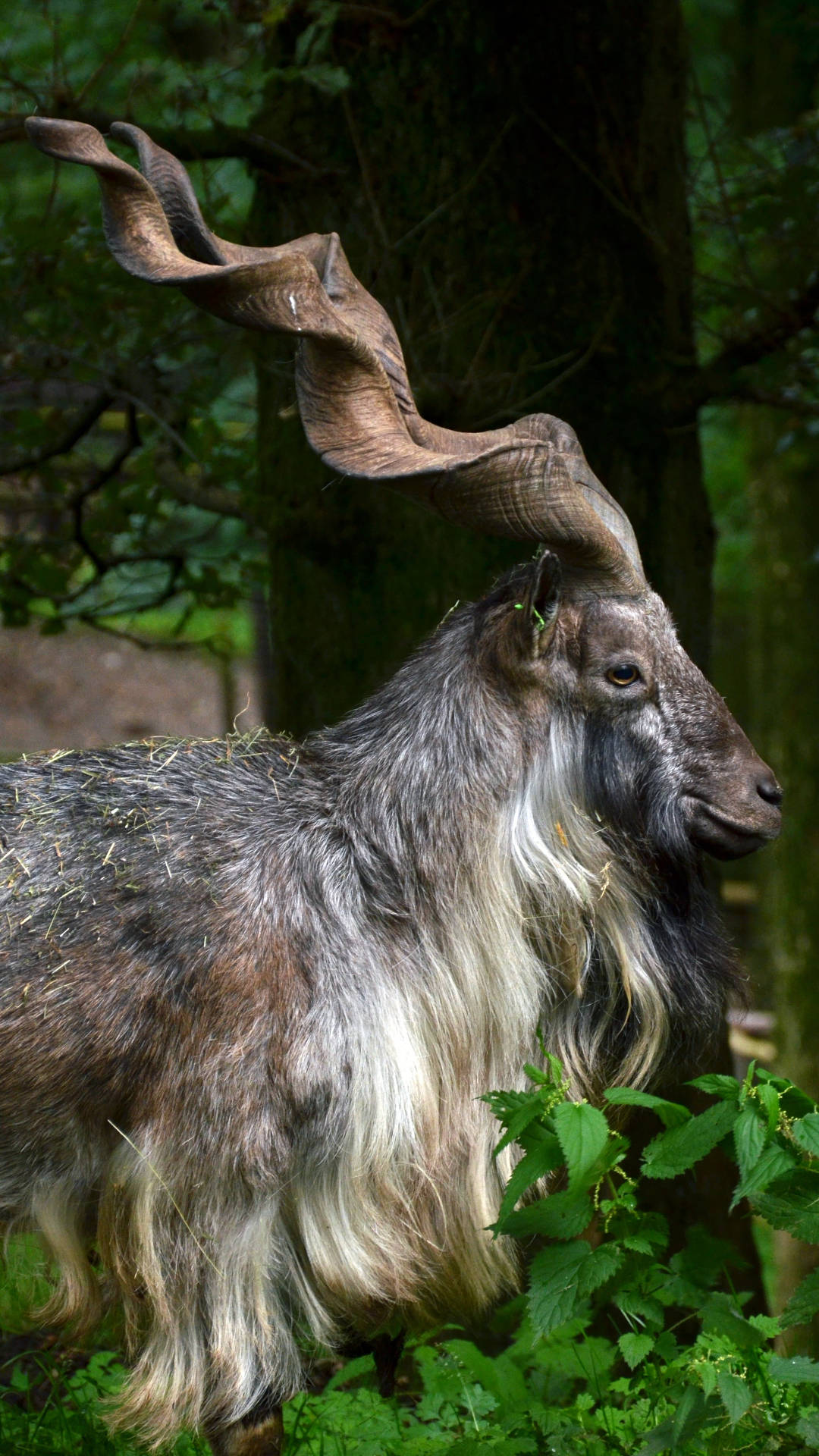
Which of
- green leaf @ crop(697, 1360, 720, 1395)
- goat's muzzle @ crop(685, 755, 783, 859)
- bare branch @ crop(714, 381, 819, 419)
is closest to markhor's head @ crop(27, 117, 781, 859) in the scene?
goat's muzzle @ crop(685, 755, 783, 859)

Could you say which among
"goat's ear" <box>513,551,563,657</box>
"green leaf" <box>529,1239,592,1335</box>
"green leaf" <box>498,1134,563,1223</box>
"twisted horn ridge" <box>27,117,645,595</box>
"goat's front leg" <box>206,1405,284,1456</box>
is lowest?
"goat's front leg" <box>206,1405,284,1456</box>

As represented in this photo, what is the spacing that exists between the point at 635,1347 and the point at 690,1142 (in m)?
0.63

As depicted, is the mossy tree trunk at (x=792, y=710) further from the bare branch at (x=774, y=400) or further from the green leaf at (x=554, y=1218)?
the green leaf at (x=554, y=1218)

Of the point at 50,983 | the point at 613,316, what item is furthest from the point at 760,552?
the point at 50,983

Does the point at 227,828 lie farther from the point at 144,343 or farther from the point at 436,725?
the point at 144,343

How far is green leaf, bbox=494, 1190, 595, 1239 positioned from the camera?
3133 millimetres

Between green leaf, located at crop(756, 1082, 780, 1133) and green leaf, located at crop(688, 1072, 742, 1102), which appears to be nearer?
green leaf, located at crop(756, 1082, 780, 1133)

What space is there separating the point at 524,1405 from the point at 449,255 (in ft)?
12.3

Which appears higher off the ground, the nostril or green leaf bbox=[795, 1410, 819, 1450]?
the nostril

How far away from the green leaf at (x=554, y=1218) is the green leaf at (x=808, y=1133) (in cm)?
52

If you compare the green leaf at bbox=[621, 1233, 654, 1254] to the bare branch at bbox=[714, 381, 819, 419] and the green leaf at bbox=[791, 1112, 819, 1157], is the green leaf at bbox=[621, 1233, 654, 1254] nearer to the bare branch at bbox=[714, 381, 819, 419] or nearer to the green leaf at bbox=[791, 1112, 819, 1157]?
the green leaf at bbox=[791, 1112, 819, 1157]

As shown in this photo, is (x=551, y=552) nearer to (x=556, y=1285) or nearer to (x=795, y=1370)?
(x=556, y=1285)

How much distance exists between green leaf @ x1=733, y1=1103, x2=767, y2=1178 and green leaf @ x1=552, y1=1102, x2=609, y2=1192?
0.27 meters

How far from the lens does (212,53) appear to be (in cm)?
541
